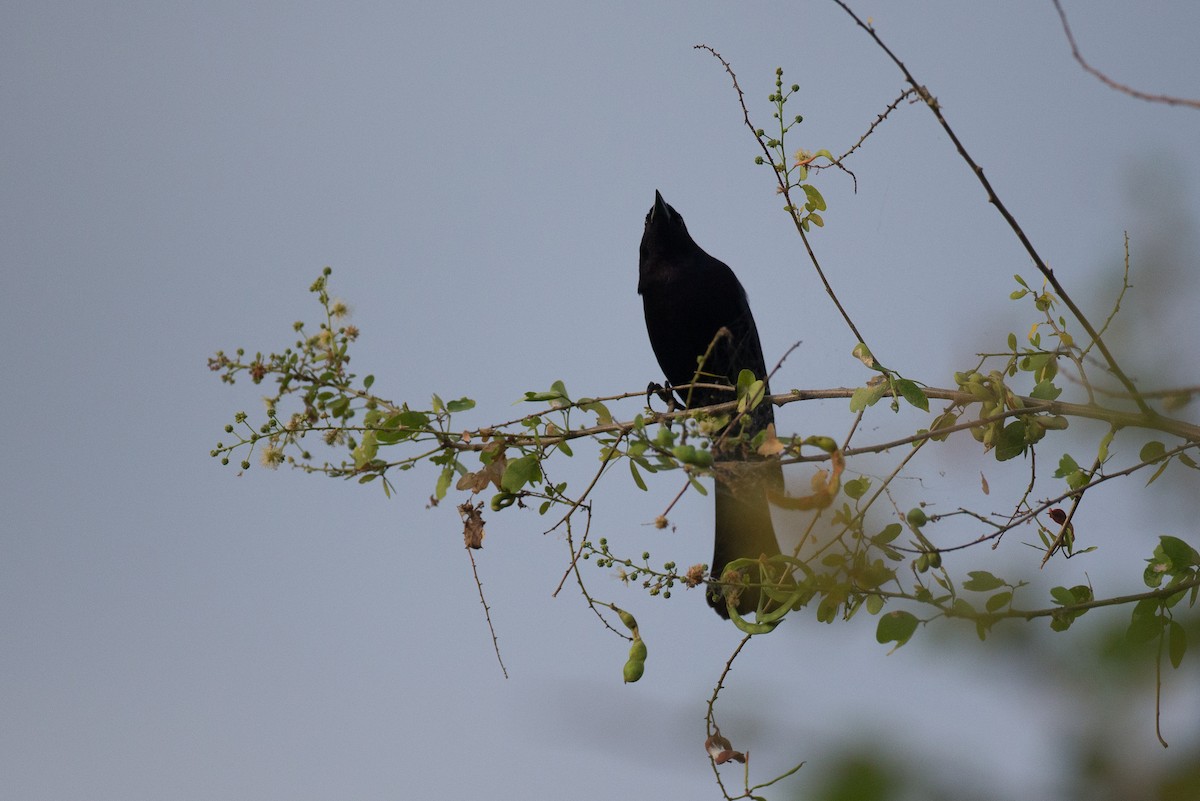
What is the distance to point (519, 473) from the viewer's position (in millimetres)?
2289

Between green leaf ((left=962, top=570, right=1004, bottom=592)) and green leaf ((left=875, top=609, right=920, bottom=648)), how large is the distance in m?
0.12

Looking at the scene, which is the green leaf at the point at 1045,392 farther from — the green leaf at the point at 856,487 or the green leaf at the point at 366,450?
the green leaf at the point at 366,450

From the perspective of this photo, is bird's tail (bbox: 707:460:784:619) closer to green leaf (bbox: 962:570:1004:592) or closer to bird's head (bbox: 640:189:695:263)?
green leaf (bbox: 962:570:1004:592)

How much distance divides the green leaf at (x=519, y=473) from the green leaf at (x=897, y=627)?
2.82 feet

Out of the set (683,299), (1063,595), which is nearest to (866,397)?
(1063,595)

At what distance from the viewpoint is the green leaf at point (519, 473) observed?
7.47 feet

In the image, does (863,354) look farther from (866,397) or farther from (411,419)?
(411,419)

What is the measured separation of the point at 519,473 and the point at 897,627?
89 centimetres

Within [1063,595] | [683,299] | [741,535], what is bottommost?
[1063,595]

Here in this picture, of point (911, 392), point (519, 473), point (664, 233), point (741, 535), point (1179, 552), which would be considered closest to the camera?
point (1179, 552)

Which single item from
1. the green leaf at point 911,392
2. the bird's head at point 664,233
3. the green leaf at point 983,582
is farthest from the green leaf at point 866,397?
the bird's head at point 664,233

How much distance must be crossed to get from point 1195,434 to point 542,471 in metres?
1.27

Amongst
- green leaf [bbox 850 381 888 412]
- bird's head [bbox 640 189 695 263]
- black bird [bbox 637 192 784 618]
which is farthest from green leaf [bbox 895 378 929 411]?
bird's head [bbox 640 189 695 263]

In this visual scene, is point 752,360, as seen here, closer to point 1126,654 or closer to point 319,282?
point 319,282
